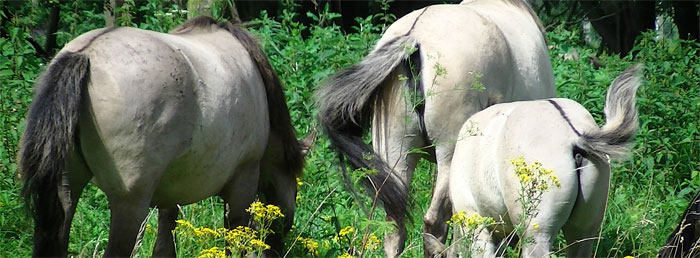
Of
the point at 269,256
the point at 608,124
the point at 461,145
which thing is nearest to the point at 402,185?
the point at 461,145

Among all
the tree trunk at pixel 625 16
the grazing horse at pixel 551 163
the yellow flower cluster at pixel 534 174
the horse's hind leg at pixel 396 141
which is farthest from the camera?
the tree trunk at pixel 625 16

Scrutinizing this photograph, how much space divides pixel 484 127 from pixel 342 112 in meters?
0.96

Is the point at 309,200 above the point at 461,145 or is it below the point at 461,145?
below

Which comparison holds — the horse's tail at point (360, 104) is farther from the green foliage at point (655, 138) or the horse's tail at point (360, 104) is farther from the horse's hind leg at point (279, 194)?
the green foliage at point (655, 138)

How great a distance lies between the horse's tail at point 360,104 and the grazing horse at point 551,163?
640 mm

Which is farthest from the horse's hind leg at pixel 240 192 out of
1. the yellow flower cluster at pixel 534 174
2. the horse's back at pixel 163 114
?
the yellow flower cluster at pixel 534 174

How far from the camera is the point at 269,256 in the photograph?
536cm

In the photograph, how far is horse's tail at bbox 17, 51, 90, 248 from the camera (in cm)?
378

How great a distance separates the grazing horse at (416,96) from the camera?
16.3ft

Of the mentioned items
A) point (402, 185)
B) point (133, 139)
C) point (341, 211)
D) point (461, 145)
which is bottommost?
point (341, 211)

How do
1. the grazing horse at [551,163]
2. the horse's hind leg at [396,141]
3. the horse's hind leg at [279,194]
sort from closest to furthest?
1. the grazing horse at [551,163]
2. the horse's hind leg at [396,141]
3. the horse's hind leg at [279,194]

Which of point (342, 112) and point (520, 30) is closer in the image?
point (342, 112)

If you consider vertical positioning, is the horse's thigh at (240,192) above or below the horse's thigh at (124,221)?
below

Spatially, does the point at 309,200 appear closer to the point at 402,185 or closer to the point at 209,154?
the point at 402,185
